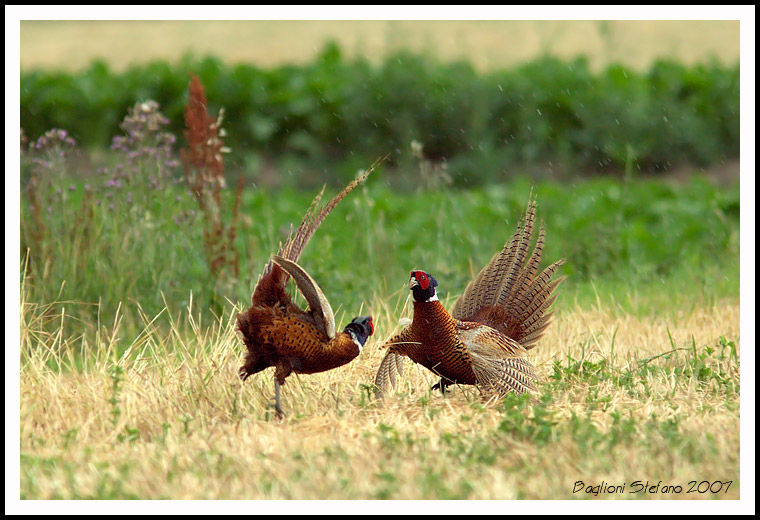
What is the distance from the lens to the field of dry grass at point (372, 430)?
11.5 ft

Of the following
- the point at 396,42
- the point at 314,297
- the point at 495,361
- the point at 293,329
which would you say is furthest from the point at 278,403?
the point at 396,42

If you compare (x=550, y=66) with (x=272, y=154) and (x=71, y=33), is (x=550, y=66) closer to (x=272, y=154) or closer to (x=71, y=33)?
(x=272, y=154)

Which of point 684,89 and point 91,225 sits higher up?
point 684,89

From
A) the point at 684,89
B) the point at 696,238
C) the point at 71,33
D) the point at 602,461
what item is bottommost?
the point at 602,461

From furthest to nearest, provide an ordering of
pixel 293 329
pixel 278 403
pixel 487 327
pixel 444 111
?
pixel 444 111
pixel 487 327
pixel 278 403
pixel 293 329

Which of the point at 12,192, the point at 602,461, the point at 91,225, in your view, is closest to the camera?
the point at 602,461

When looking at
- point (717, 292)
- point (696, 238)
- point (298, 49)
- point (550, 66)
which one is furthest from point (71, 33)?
point (717, 292)

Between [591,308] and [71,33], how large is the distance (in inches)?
452

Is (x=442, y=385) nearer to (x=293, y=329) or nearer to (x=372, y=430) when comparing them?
(x=372, y=430)

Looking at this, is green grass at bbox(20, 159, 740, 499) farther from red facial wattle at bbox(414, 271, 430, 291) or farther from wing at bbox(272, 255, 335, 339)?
red facial wattle at bbox(414, 271, 430, 291)

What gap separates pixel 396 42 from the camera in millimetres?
11758

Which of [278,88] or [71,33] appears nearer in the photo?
[278,88]

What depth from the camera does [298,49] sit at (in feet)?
43.2

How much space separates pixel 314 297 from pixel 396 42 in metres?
8.30
